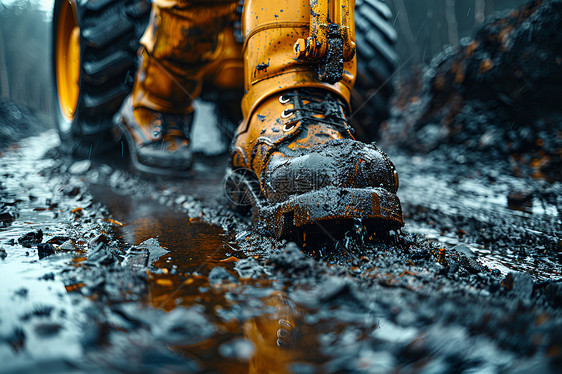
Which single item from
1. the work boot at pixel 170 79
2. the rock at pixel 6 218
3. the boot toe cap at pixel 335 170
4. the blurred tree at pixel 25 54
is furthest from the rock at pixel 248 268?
the blurred tree at pixel 25 54

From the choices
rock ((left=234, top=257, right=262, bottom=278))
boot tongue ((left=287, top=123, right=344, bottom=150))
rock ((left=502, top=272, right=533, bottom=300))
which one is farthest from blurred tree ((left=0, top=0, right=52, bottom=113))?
rock ((left=502, top=272, right=533, bottom=300))

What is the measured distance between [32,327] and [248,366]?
0.92 ft

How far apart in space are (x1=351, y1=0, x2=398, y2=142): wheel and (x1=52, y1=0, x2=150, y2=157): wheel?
4.10 feet

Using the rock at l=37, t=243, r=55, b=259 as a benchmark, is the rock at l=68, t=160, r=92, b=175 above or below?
above

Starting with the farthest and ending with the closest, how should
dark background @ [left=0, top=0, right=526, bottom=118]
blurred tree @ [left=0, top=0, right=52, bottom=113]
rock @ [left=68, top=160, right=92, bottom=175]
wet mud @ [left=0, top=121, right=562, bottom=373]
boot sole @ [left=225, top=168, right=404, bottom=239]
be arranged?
blurred tree @ [left=0, top=0, right=52, bottom=113] → dark background @ [left=0, top=0, right=526, bottom=118] → rock @ [left=68, top=160, right=92, bottom=175] → boot sole @ [left=225, top=168, right=404, bottom=239] → wet mud @ [left=0, top=121, right=562, bottom=373]

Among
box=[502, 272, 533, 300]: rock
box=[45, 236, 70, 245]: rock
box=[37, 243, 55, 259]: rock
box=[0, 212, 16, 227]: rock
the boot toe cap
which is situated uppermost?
the boot toe cap

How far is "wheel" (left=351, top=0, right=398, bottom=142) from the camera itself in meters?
2.03

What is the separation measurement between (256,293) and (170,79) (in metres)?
1.46

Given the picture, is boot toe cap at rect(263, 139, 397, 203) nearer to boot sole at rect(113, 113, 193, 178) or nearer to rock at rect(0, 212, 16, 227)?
rock at rect(0, 212, 16, 227)

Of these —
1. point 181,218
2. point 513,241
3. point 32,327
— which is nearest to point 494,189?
point 513,241

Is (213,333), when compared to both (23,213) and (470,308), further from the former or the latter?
(23,213)

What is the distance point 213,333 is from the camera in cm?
43

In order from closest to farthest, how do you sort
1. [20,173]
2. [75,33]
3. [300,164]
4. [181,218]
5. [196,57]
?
[300,164], [181,218], [196,57], [20,173], [75,33]

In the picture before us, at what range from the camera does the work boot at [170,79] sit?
1.45 metres
